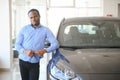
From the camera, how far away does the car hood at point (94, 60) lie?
113 inches

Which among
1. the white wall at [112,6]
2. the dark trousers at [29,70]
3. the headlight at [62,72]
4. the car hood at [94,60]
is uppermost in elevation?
the white wall at [112,6]

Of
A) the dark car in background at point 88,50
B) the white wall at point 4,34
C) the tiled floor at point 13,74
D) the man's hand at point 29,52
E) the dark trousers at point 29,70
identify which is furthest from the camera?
the white wall at point 4,34

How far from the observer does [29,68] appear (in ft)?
12.6

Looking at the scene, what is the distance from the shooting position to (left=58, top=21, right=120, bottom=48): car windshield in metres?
3.90

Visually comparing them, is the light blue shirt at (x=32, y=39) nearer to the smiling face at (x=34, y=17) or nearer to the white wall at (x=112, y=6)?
the smiling face at (x=34, y=17)

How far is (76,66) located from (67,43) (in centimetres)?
100

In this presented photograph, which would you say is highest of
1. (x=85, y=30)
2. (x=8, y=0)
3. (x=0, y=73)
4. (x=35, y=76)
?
(x=8, y=0)

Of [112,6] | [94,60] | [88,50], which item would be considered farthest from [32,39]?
[112,6]

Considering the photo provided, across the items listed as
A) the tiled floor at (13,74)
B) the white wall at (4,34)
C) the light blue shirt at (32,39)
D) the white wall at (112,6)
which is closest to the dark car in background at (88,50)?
the light blue shirt at (32,39)

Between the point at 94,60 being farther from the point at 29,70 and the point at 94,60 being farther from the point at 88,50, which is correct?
the point at 29,70

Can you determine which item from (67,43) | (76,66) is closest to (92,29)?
(67,43)

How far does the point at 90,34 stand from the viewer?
414 cm

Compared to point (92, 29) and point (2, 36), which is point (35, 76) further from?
point (2, 36)

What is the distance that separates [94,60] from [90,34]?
1125mm
